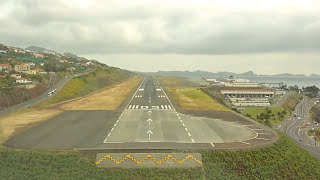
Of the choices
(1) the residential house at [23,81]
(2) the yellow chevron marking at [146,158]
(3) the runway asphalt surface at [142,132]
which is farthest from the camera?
(1) the residential house at [23,81]

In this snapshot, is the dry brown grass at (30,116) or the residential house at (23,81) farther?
the residential house at (23,81)

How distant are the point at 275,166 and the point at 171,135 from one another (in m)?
14.2

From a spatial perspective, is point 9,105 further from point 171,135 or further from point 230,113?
point 230,113

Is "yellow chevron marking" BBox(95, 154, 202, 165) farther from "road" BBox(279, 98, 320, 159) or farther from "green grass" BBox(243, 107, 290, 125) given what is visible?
"green grass" BBox(243, 107, 290, 125)

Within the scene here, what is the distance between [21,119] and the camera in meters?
56.3

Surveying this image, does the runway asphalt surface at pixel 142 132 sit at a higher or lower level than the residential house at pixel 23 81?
lower

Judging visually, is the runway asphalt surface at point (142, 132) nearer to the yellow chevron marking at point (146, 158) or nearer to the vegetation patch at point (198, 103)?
the yellow chevron marking at point (146, 158)

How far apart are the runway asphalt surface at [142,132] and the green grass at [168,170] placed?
2560mm

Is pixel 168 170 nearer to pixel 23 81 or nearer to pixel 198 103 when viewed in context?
pixel 198 103

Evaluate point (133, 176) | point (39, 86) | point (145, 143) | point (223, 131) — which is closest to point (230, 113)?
point (223, 131)

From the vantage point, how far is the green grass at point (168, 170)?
3191 centimetres

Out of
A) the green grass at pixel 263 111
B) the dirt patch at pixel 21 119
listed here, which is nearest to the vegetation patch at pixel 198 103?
the green grass at pixel 263 111

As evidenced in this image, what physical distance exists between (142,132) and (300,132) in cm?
4558

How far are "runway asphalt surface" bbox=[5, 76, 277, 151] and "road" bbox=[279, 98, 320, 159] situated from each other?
529 inches
